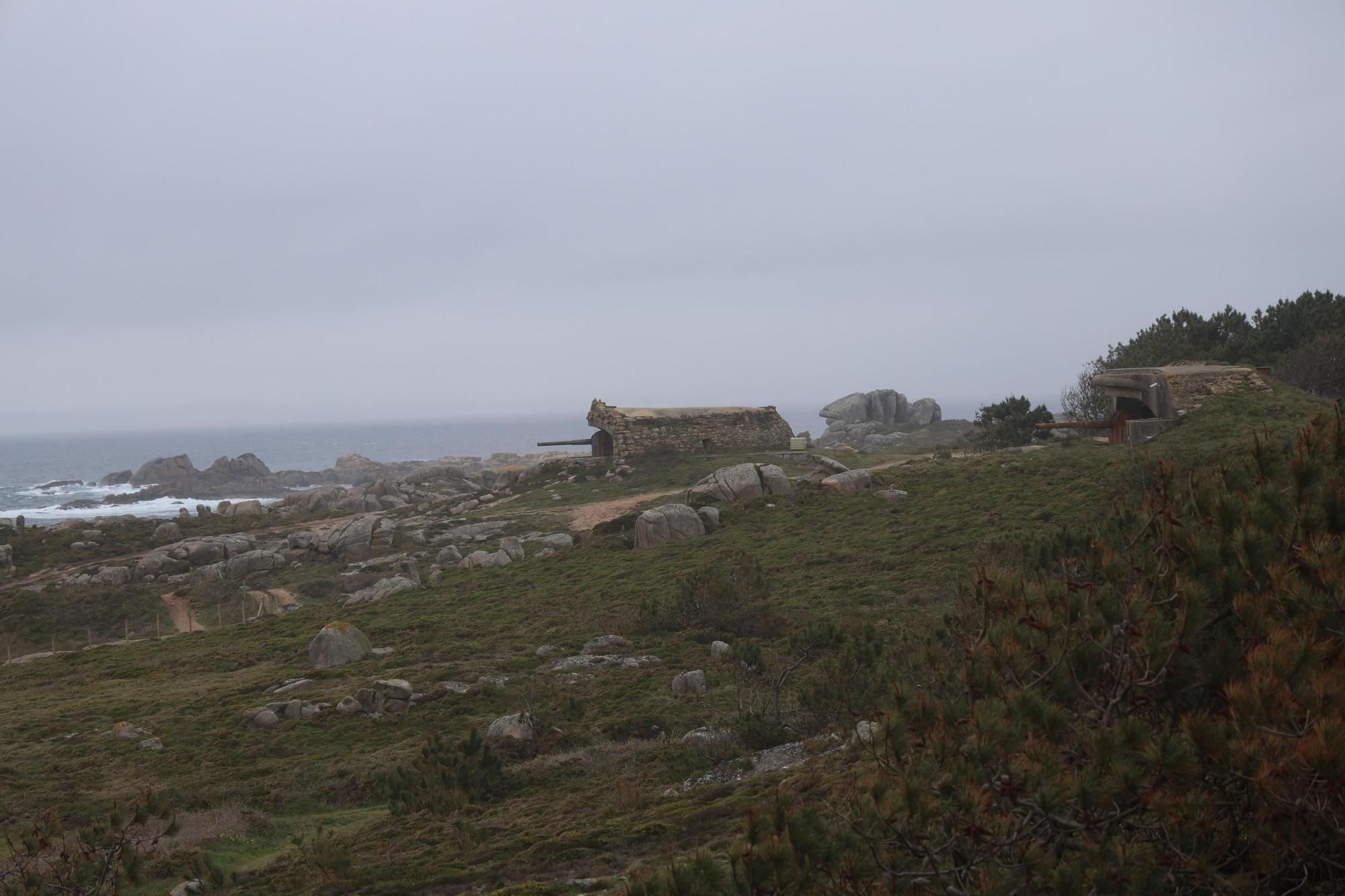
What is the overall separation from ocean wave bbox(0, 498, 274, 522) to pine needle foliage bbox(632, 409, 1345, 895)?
211 feet

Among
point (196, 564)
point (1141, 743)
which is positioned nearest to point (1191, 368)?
point (1141, 743)

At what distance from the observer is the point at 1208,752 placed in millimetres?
3502

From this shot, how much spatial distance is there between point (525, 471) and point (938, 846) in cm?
3424

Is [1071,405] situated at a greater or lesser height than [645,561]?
greater

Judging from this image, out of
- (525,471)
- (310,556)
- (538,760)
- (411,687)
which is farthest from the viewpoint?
(525,471)

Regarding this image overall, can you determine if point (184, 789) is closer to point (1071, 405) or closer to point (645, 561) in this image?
point (645, 561)

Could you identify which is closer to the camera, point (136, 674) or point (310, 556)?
point (136, 674)

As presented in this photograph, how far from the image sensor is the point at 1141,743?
3674 mm

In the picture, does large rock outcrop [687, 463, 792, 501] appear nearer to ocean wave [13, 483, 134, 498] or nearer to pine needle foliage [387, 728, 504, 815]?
pine needle foliage [387, 728, 504, 815]

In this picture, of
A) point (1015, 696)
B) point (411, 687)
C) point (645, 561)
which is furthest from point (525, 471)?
point (1015, 696)

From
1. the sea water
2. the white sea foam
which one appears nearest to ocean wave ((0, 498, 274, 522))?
the white sea foam

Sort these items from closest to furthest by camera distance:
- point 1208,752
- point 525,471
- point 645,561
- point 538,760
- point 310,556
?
point 1208,752 < point 538,760 < point 645,561 < point 310,556 < point 525,471

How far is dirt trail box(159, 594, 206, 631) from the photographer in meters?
23.4

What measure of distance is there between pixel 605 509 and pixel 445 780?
20.1 m
